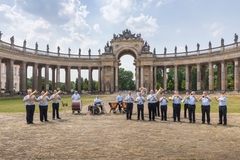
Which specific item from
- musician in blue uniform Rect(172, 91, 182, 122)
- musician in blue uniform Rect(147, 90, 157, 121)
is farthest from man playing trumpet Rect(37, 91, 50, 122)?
musician in blue uniform Rect(172, 91, 182, 122)

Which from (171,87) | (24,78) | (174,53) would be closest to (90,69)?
(24,78)

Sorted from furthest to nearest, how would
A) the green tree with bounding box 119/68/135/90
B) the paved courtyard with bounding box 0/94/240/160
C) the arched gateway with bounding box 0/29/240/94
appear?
the green tree with bounding box 119/68/135/90
the arched gateway with bounding box 0/29/240/94
the paved courtyard with bounding box 0/94/240/160

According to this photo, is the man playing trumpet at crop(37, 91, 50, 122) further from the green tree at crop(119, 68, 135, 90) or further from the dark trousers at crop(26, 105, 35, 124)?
the green tree at crop(119, 68, 135, 90)

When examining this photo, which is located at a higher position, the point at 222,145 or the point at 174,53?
the point at 174,53

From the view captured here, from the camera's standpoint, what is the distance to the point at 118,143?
8.74m

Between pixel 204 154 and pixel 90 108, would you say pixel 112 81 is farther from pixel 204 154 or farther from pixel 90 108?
pixel 204 154

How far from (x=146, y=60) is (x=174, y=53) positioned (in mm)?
7983

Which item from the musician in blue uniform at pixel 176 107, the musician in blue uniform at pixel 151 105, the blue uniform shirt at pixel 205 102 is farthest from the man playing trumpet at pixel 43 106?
the blue uniform shirt at pixel 205 102

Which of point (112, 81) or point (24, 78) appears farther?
point (112, 81)

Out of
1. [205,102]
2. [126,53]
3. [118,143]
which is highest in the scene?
[126,53]

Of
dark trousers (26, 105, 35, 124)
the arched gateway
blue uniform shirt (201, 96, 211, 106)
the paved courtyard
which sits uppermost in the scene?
the arched gateway

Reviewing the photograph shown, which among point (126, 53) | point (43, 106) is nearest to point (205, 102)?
point (43, 106)

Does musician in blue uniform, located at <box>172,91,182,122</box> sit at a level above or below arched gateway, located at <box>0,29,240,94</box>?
below

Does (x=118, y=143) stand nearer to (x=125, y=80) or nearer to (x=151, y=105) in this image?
(x=151, y=105)
